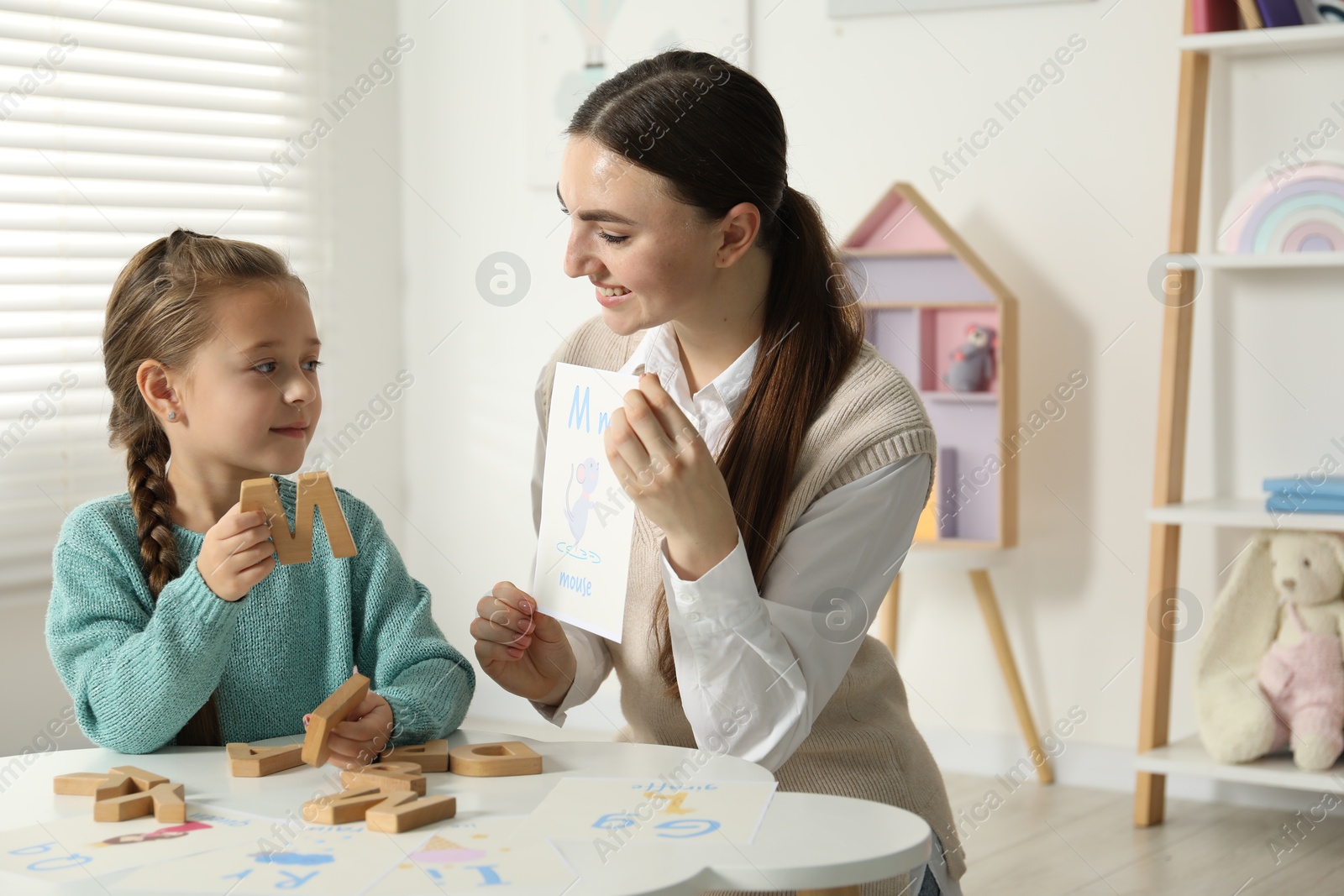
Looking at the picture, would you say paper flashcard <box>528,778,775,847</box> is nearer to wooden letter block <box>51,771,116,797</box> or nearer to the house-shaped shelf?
wooden letter block <box>51,771,116,797</box>

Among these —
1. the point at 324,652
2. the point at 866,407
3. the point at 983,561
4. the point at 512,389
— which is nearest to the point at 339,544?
the point at 324,652

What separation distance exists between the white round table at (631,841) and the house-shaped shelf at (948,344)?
1997 mm

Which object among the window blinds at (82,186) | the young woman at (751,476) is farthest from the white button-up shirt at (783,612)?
the window blinds at (82,186)

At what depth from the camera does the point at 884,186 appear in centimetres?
326

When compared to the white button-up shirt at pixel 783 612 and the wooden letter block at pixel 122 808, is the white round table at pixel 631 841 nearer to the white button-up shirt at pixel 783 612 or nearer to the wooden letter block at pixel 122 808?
the wooden letter block at pixel 122 808

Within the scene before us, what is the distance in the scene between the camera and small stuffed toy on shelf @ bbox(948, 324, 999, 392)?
10.00ft

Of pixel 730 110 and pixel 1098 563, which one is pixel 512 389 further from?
pixel 730 110

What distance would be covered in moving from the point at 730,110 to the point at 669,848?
82 centimetres

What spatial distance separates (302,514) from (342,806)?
35 cm

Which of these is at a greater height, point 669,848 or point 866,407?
point 866,407

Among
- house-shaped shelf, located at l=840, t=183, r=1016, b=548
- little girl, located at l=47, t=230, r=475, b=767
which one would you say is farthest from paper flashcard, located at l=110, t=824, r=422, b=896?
house-shaped shelf, located at l=840, t=183, r=1016, b=548

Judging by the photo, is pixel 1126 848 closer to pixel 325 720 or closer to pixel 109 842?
pixel 325 720

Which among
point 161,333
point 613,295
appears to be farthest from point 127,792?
point 613,295

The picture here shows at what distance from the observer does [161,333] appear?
55.0 inches
